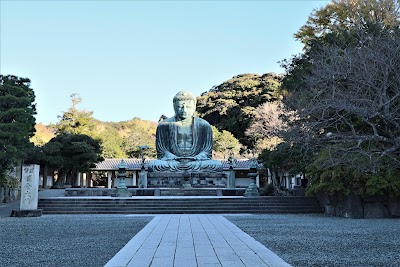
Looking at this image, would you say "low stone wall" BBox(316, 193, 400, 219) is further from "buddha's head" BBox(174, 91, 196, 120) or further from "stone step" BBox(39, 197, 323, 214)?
"buddha's head" BBox(174, 91, 196, 120)

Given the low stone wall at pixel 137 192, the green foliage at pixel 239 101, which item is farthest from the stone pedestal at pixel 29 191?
the green foliage at pixel 239 101

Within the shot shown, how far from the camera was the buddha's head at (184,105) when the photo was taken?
2683 cm

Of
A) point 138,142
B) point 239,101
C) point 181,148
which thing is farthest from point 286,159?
point 138,142

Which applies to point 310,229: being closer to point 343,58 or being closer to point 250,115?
point 343,58

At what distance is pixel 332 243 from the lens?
7.63 m

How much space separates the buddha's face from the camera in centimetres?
2683

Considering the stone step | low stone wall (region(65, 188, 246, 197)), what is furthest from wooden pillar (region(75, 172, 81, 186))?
the stone step

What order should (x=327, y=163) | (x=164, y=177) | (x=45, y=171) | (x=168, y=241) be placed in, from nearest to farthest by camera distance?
(x=168, y=241) < (x=327, y=163) < (x=164, y=177) < (x=45, y=171)

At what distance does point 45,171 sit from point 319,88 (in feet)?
78.5

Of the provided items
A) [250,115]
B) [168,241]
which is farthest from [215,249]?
[250,115]

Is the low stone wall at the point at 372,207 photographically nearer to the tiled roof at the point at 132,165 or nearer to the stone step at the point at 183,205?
the stone step at the point at 183,205

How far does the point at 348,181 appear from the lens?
1344 cm

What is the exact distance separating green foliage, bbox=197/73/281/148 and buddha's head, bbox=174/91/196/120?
12785 mm

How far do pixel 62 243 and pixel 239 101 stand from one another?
3719 cm
